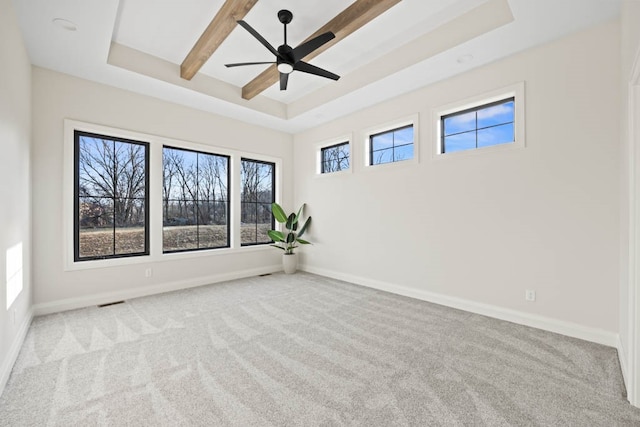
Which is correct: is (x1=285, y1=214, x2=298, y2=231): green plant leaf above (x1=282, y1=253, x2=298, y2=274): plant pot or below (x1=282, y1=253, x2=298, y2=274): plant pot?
above

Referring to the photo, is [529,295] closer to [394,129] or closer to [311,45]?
[394,129]

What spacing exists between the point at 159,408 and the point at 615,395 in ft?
9.63

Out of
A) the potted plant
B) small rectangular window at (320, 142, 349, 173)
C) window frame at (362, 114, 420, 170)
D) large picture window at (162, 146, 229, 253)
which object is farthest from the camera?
the potted plant

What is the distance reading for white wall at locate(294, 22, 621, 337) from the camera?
265 centimetres

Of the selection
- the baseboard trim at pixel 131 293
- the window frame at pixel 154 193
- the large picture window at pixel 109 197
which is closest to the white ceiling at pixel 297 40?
the window frame at pixel 154 193

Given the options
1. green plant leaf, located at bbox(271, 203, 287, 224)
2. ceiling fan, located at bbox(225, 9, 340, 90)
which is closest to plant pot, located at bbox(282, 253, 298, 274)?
green plant leaf, located at bbox(271, 203, 287, 224)

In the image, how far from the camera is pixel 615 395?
1.89m

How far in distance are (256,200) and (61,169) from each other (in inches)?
113

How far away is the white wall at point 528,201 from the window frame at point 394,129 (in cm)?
8

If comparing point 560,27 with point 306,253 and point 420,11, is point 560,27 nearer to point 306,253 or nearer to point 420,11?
point 420,11

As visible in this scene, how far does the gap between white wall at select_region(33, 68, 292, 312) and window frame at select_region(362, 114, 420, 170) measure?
2442 mm

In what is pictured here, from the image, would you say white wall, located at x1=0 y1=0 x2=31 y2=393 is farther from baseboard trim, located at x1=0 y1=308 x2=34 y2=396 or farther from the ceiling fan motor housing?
the ceiling fan motor housing

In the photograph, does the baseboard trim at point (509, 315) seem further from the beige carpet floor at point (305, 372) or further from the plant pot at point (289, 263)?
the plant pot at point (289, 263)

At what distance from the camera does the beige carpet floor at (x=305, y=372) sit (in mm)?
1721
